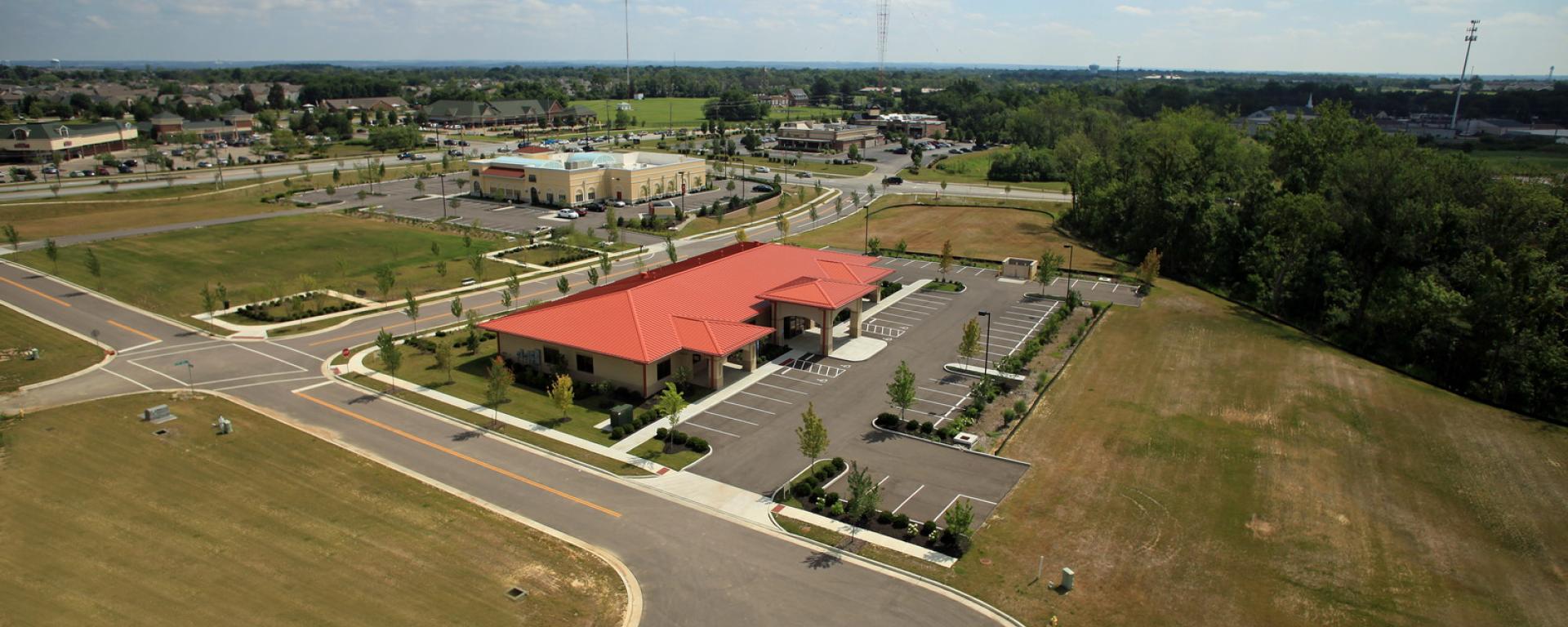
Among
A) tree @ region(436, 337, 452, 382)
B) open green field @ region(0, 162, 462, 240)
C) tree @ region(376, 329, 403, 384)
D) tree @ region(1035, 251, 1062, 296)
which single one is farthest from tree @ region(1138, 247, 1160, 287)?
open green field @ region(0, 162, 462, 240)

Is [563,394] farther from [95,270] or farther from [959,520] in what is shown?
[95,270]

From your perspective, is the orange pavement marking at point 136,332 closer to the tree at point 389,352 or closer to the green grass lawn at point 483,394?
the green grass lawn at point 483,394

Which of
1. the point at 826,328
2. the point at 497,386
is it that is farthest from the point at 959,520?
the point at 497,386

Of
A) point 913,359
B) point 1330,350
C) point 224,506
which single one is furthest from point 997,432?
point 224,506

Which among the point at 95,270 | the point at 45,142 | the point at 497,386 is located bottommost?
the point at 497,386

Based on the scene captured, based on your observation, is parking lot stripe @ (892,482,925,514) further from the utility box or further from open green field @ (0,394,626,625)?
the utility box

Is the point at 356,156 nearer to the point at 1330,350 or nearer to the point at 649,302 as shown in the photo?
the point at 649,302

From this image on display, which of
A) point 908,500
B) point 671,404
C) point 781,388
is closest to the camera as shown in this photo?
point 908,500

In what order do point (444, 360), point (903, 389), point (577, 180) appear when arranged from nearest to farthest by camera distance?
1. point (903, 389)
2. point (444, 360)
3. point (577, 180)
